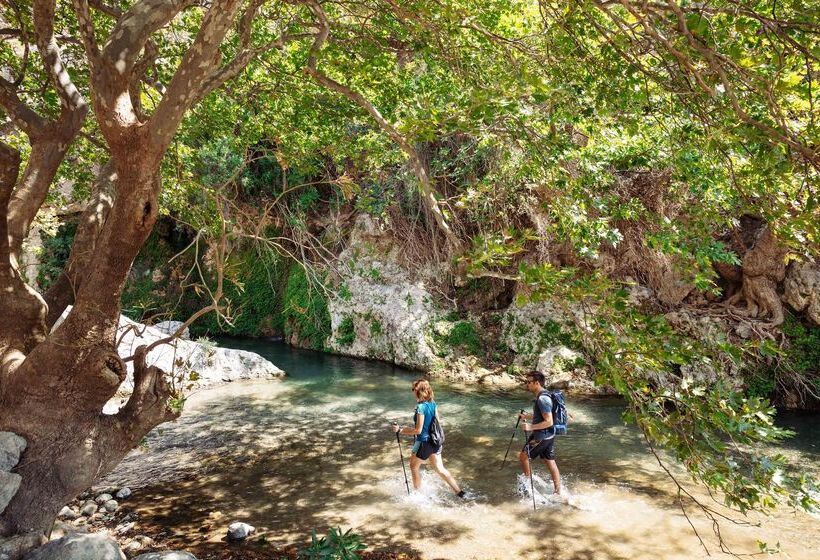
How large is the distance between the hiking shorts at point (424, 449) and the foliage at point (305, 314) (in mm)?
10571

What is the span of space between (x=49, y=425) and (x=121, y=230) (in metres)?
2.08

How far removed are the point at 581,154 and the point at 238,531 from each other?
6.40 metres

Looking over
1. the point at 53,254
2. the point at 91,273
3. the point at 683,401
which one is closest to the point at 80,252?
the point at 91,273

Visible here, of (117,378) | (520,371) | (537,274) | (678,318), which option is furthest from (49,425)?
(678,318)

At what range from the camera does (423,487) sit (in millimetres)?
7441

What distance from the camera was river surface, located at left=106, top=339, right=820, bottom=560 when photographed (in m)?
6.03

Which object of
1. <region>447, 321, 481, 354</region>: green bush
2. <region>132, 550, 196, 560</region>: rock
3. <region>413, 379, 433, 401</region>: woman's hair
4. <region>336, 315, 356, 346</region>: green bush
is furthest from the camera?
<region>336, 315, 356, 346</region>: green bush

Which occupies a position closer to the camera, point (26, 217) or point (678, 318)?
point (26, 217)

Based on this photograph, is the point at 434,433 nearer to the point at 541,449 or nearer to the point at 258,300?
the point at 541,449

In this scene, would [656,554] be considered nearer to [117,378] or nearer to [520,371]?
[117,378]

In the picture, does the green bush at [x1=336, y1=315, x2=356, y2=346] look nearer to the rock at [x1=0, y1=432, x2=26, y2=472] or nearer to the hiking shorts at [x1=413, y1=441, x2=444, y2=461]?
the hiking shorts at [x1=413, y1=441, x2=444, y2=461]

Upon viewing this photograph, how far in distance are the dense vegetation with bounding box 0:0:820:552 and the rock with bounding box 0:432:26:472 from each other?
2.04 m

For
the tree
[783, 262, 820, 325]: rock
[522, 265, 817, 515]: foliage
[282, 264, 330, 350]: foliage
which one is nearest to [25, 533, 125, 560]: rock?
the tree

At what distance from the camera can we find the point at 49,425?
202 inches
